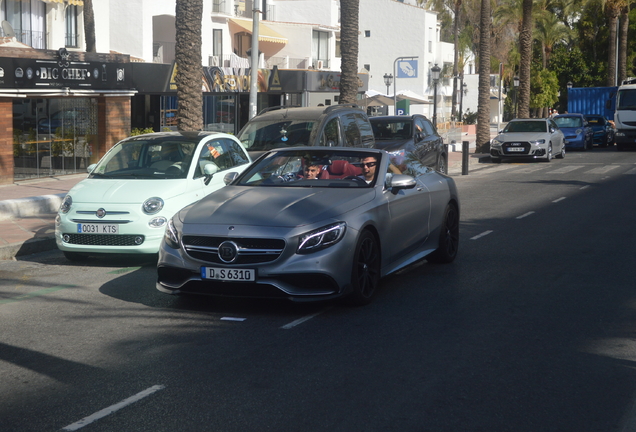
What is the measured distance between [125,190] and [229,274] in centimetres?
369

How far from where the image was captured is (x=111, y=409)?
4918 millimetres

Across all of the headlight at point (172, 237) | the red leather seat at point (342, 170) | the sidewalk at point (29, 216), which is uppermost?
the red leather seat at point (342, 170)

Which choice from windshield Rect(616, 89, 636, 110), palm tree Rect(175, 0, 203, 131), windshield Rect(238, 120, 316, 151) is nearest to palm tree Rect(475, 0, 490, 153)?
windshield Rect(616, 89, 636, 110)

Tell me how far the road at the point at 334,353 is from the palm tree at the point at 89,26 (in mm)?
21919

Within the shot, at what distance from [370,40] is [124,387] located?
6835cm

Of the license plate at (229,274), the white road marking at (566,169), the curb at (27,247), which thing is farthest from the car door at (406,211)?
the white road marking at (566,169)

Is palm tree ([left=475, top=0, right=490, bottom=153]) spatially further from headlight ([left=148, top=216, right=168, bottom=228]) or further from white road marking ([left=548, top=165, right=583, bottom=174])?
headlight ([left=148, top=216, right=168, bottom=228])

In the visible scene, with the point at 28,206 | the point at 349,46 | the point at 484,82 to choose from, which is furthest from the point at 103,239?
the point at 484,82

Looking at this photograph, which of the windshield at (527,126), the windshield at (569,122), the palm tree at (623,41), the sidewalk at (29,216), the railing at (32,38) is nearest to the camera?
the sidewalk at (29,216)

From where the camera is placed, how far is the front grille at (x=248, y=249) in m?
7.09

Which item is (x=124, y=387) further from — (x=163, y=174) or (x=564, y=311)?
(x=163, y=174)

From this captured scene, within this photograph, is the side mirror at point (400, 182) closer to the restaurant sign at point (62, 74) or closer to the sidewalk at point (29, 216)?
the sidewalk at point (29, 216)

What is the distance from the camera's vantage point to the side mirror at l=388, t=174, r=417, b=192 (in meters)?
8.16

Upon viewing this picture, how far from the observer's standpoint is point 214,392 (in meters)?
5.24
